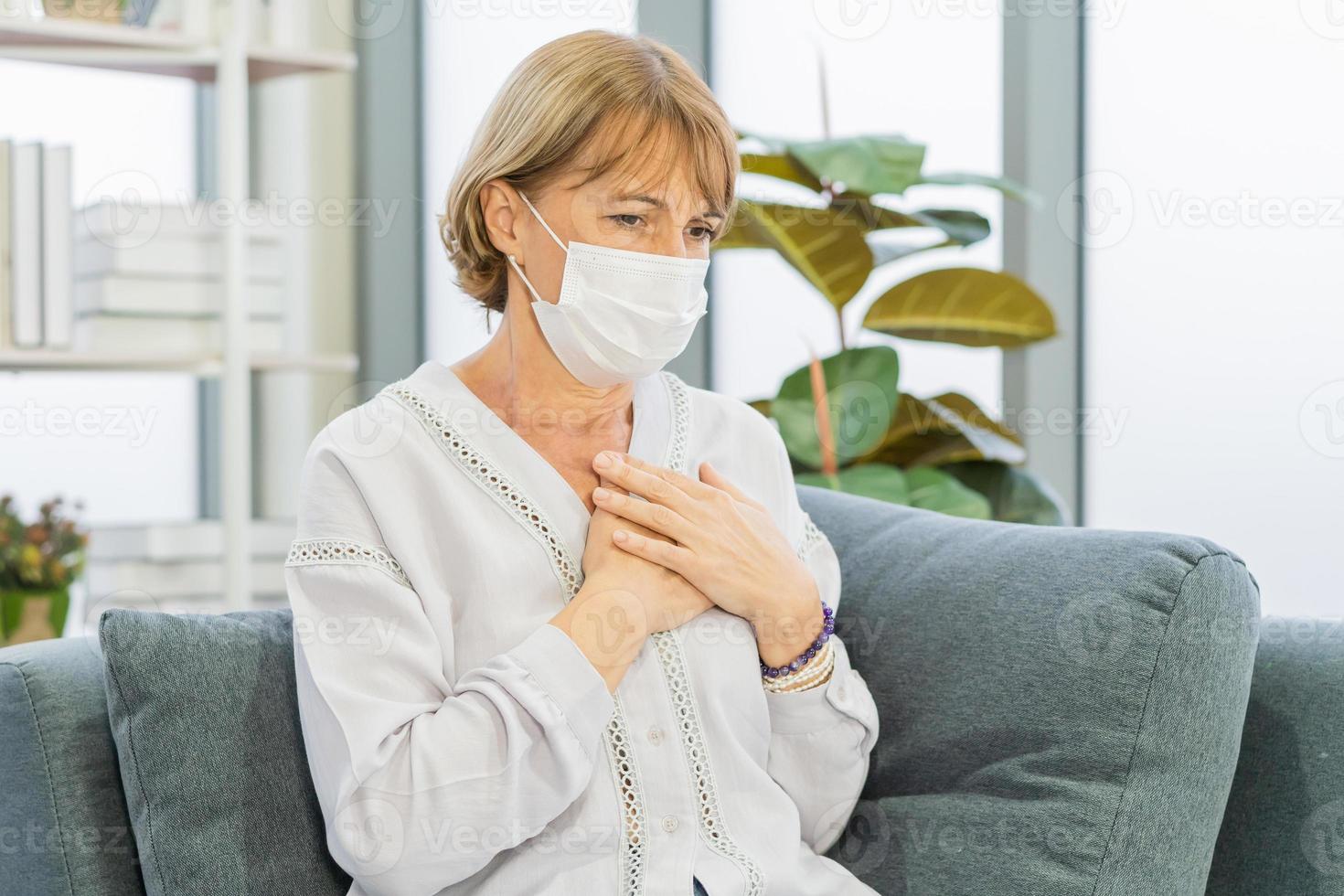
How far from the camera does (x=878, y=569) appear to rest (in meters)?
A: 1.44

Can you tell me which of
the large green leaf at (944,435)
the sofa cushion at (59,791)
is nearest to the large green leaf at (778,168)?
the large green leaf at (944,435)

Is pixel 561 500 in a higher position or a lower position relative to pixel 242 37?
lower

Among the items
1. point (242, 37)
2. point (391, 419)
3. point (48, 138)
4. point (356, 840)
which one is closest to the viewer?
point (356, 840)

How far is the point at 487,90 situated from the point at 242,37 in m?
0.84

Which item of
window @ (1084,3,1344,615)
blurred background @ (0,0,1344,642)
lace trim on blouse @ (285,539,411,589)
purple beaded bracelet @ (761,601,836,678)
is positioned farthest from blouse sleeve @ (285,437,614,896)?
window @ (1084,3,1344,615)

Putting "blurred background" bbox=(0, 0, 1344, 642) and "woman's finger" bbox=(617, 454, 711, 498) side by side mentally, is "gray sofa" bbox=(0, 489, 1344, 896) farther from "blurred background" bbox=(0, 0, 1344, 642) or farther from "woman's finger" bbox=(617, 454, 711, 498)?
"blurred background" bbox=(0, 0, 1344, 642)

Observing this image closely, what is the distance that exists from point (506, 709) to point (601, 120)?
22.7 inches

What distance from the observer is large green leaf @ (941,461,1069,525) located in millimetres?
2076

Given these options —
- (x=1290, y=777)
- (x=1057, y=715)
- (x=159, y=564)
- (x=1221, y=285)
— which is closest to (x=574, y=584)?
(x=1057, y=715)

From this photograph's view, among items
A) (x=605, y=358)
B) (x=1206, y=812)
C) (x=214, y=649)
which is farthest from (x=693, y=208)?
(x=1206, y=812)

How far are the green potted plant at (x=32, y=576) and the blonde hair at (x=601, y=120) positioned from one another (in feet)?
5.46

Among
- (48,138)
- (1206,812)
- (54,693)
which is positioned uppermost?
(48,138)

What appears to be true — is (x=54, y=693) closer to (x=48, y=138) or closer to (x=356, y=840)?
(x=356, y=840)

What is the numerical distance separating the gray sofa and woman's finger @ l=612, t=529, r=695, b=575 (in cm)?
29
